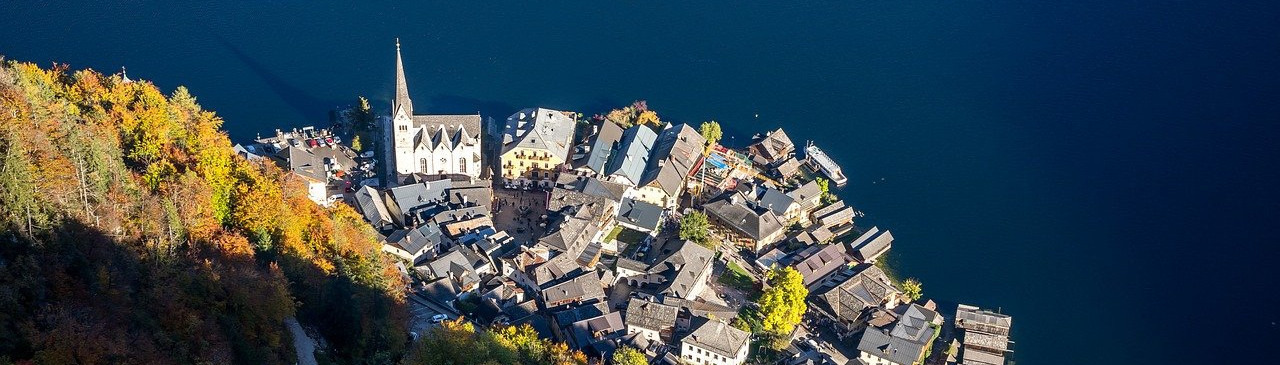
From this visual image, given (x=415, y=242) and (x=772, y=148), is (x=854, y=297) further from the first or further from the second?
(x=415, y=242)

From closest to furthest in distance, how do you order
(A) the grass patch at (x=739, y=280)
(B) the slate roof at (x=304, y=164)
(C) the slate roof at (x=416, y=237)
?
(C) the slate roof at (x=416, y=237), (A) the grass patch at (x=739, y=280), (B) the slate roof at (x=304, y=164)

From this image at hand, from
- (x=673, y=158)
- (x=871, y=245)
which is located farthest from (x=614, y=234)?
(x=871, y=245)

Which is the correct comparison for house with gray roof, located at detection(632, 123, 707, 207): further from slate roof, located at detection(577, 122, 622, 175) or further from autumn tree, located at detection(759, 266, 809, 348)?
autumn tree, located at detection(759, 266, 809, 348)

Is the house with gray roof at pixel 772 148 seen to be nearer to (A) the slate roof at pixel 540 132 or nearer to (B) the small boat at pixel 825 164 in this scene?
(B) the small boat at pixel 825 164

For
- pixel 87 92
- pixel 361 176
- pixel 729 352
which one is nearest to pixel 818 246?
pixel 729 352

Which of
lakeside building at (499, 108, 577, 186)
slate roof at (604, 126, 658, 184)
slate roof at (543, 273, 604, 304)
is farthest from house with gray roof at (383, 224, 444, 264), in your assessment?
slate roof at (604, 126, 658, 184)

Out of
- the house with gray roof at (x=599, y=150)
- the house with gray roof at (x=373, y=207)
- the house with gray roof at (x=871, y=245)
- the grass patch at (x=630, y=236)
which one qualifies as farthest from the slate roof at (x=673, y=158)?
the house with gray roof at (x=373, y=207)
